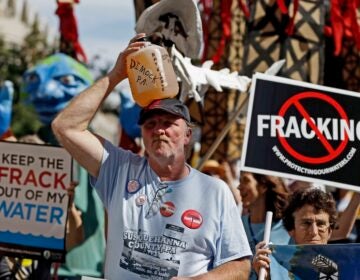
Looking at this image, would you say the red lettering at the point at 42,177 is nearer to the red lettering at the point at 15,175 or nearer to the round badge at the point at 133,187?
the red lettering at the point at 15,175

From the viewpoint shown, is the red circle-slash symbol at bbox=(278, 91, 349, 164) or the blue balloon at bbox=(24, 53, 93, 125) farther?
the blue balloon at bbox=(24, 53, 93, 125)

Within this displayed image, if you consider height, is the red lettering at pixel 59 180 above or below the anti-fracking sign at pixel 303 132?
below

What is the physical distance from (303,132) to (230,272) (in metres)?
1.02

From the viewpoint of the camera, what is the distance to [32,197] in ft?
21.2

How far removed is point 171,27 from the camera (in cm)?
680

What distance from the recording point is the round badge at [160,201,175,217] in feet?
15.2

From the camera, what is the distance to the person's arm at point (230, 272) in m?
4.58

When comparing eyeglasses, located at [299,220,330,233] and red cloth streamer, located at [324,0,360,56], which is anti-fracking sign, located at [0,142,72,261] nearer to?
eyeglasses, located at [299,220,330,233]

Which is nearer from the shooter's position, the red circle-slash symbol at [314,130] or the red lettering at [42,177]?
the red circle-slash symbol at [314,130]

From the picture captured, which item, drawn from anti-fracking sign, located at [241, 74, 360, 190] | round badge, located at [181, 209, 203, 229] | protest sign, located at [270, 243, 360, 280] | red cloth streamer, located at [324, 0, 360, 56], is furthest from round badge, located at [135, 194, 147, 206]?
red cloth streamer, located at [324, 0, 360, 56]

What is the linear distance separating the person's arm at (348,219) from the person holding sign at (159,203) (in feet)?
4.61

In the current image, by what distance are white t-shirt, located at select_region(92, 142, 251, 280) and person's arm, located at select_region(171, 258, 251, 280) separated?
1.2 inches

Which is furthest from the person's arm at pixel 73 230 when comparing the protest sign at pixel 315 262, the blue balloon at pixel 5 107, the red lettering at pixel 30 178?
the blue balloon at pixel 5 107

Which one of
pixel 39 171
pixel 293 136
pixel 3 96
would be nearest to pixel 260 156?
pixel 293 136
